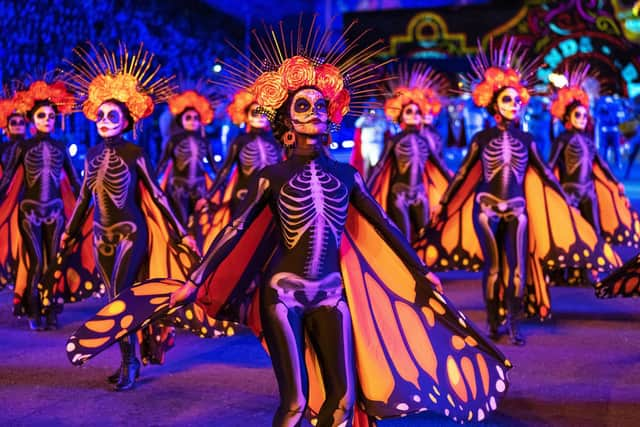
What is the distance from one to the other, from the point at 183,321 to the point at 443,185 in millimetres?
5376

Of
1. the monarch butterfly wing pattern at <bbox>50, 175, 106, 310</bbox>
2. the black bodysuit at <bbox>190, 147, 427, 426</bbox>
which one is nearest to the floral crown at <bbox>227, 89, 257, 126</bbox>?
the monarch butterfly wing pattern at <bbox>50, 175, 106, 310</bbox>

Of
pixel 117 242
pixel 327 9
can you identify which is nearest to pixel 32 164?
pixel 117 242

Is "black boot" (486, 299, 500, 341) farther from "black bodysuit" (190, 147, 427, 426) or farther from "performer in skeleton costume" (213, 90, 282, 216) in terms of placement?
"black bodysuit" (190, 147, 427, 426)

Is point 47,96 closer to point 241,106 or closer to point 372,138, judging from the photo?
point 241,106

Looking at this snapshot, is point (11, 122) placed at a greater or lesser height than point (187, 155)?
Result: greater

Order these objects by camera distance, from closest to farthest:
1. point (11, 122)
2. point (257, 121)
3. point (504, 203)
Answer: point (504, 203)
point (11, 122)
point (257, 121)

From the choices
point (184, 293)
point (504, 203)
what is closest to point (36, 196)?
point (504, 203)

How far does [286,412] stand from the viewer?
167 inches

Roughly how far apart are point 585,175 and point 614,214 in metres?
0.58

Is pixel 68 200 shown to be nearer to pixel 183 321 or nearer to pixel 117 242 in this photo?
pixel 117 242

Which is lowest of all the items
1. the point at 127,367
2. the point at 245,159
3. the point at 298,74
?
the point at 127,367

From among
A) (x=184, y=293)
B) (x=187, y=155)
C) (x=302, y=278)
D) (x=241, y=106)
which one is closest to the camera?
(x=184, y=293)

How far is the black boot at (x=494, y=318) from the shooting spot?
25.7 feet

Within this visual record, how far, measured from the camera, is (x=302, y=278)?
4320 millimetres
